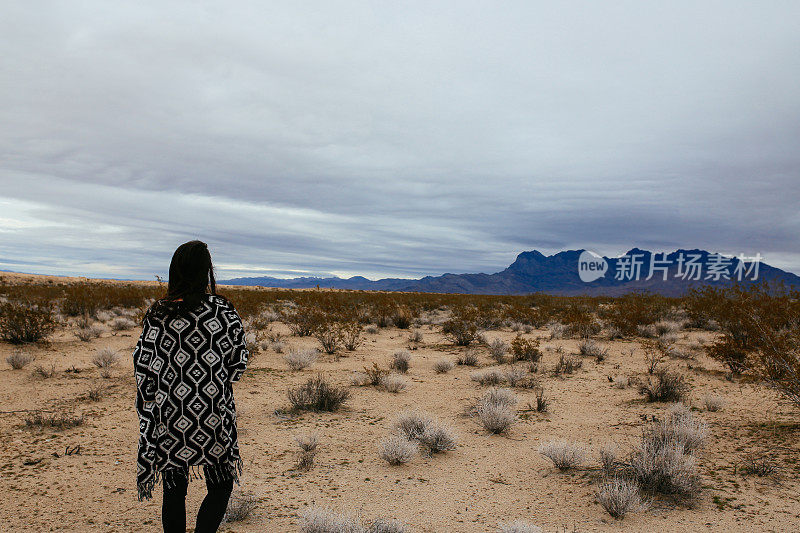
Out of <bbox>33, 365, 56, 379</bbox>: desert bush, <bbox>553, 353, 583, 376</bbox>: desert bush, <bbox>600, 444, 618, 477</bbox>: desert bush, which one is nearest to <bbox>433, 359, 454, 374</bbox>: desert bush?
<bbox>553, 353, 583, 376</bbox>: desert bush

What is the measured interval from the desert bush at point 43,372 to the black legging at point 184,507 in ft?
28.2

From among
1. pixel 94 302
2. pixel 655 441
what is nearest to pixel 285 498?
pixel 655 441

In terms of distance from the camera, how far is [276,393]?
9.20m

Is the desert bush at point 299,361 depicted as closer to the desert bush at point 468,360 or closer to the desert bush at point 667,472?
the desert bush at point 468,360

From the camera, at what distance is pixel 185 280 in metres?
3.00

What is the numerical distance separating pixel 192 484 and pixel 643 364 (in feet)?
37.5

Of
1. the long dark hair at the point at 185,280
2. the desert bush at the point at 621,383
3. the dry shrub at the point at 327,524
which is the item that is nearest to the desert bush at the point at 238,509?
the dry shrub at the point at 327,524

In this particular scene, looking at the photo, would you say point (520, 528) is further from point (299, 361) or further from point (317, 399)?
point (299, 361)

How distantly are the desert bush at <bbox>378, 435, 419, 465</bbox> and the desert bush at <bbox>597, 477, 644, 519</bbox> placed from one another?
87.9 inches

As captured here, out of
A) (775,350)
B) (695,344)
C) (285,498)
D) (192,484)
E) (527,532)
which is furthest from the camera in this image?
(695,344)

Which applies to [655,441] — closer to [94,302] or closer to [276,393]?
[276,393]

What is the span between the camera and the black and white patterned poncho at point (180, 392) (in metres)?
2.95

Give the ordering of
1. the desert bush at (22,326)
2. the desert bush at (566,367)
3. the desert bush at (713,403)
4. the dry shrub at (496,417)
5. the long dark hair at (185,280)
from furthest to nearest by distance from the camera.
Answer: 1. the desert bush at (22,326)
2. the desert bush at (566,367)
3. the desert bush at (713,403)
4. the dry shrub at (496,417)
5. the long dark hair at (185,280)

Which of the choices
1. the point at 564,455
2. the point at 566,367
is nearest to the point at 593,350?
the point at 566,367
